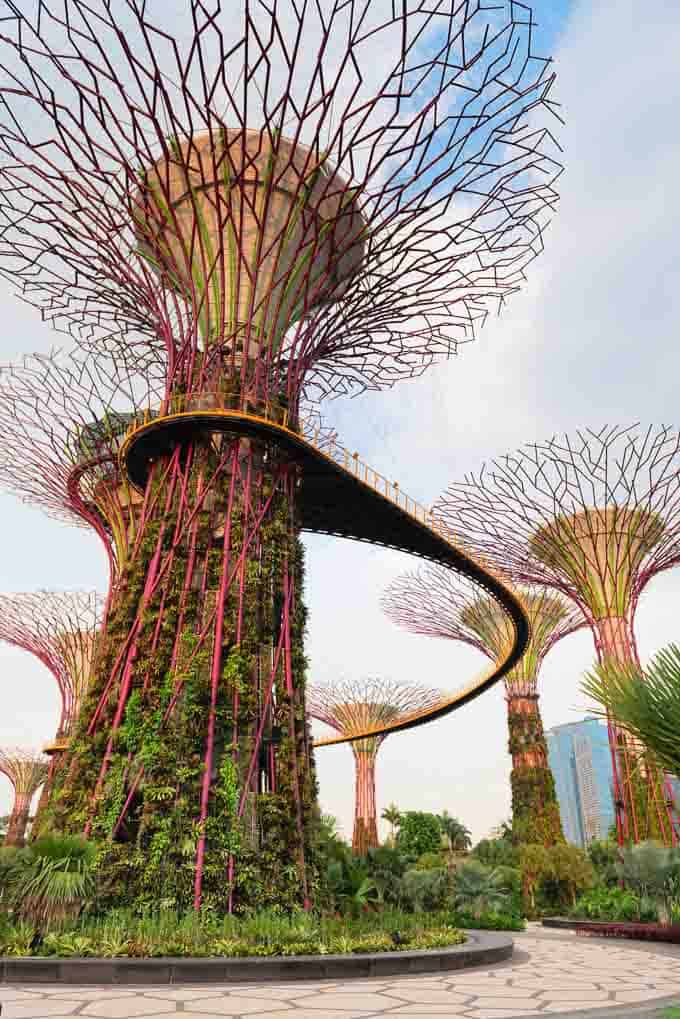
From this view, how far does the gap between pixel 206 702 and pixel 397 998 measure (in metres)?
7.64

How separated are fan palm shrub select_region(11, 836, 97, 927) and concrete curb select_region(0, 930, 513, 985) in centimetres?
157

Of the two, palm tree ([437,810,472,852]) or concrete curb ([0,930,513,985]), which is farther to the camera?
palm tree ([437,810,472,852])

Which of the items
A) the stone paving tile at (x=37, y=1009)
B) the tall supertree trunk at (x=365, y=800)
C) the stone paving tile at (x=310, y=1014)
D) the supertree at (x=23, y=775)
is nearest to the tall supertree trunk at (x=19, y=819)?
the supertree at (x=23, y=775)

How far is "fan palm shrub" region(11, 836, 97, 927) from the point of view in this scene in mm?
9797

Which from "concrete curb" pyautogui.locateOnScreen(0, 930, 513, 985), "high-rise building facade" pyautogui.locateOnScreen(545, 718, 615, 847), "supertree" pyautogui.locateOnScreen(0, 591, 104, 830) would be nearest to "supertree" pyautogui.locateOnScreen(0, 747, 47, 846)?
"supertree" pyautogui.locateOnScreen(0, 591, 104, 830)

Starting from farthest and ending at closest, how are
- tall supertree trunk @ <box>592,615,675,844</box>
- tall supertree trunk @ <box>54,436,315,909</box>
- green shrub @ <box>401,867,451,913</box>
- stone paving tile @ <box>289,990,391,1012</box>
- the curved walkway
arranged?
tall supertree trunk @ <box>592,615,675,844</box> < green shrub @ <box>401,867,451,913</box> < tall supertree trunk @ <box>54,436,315,909</box> < stone paving tile @ <box>289,990,391,1012</box> < the curved walkway

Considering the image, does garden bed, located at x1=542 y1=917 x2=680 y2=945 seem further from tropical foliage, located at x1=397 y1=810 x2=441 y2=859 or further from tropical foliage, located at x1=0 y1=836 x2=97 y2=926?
tropical foliage, located at x1=397 y1=810 x2=441 y2=859

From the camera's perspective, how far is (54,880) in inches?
392

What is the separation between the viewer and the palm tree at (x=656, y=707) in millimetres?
3152

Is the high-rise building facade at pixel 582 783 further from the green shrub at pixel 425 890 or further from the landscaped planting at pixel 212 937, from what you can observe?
the landscaped planting at pixel 212 937

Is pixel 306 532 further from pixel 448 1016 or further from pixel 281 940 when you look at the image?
pixel 448 1016

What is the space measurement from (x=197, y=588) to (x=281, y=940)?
7.18 meters

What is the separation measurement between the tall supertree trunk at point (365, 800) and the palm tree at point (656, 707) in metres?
45.3

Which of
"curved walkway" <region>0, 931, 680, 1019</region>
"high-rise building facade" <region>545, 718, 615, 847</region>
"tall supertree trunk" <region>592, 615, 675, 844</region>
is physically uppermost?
"high-rise building facade" <region>545, 718, 615, 847</region>
